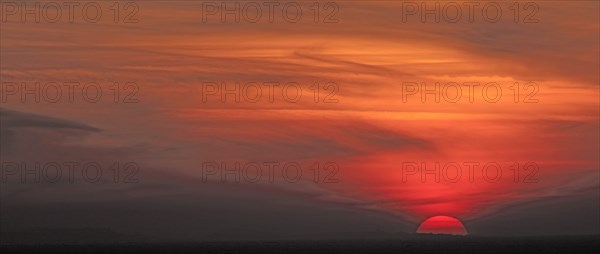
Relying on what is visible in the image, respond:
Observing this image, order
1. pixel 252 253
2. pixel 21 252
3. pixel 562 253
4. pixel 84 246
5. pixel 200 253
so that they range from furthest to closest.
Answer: pixel 84 246, pixel 200 253, pixel 252 253, pixel 562 253, pixel 21 252

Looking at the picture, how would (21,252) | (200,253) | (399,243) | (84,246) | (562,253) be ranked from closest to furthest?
(21,252), (562,253), (200,253), (84,246), (399,243)

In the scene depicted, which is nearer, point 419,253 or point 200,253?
point 419,253

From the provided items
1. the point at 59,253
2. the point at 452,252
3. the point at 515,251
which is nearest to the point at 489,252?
the point at 515,251

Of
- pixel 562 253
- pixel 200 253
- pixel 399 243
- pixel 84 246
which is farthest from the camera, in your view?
pixel 399 243

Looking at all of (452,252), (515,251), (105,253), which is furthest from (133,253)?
(515,251)

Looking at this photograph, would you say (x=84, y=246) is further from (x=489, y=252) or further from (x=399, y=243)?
(x=489, y=252)

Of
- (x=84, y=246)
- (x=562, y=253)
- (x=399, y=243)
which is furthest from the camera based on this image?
(x=399, y=243)

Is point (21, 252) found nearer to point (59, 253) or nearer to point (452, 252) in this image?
point (59, 253)

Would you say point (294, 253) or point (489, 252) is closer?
point (294, 253)
